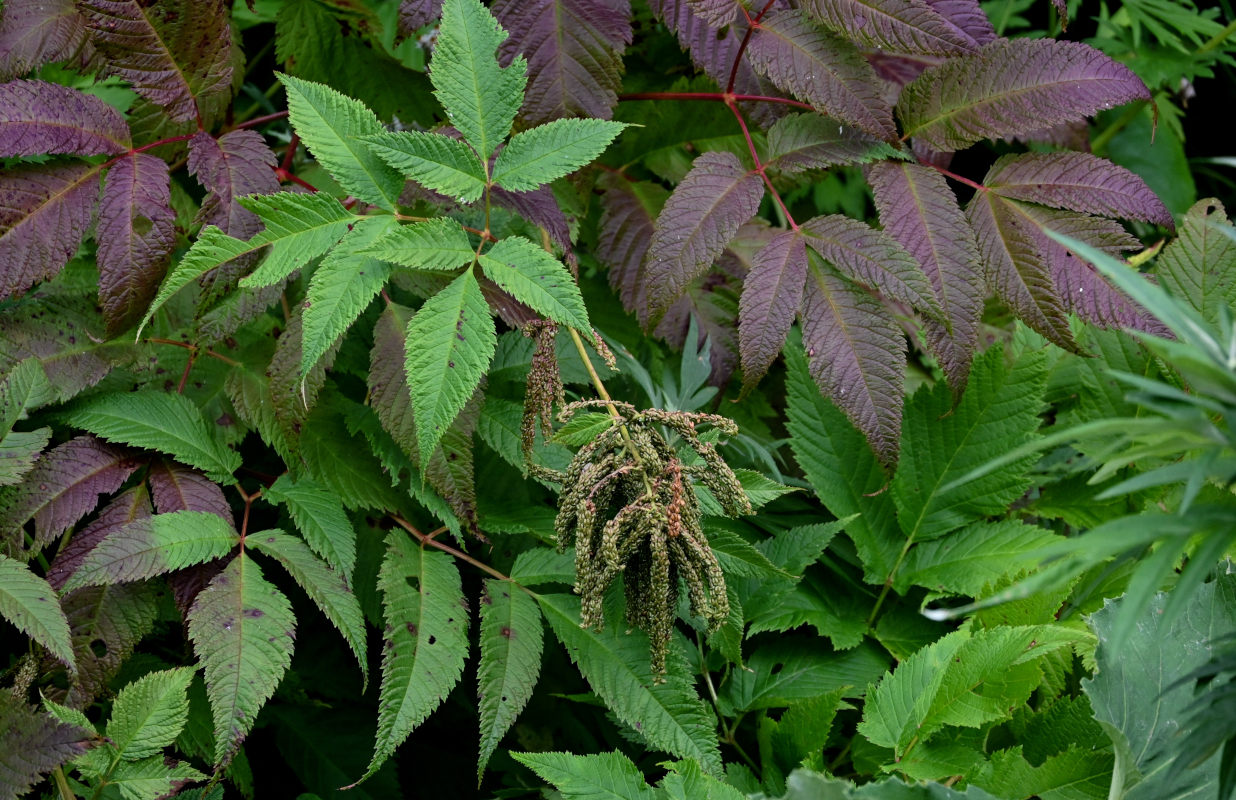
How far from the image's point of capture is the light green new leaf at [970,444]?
1539 mm

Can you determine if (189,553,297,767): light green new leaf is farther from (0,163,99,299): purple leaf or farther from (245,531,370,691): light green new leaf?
(0,163,99,299): purple leaf

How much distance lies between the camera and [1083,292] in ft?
4.44

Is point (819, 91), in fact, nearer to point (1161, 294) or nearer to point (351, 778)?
point (1161, 294)

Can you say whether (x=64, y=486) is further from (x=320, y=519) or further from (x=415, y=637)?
(x=415, y=637)

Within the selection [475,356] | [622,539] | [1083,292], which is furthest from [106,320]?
[1083,292]

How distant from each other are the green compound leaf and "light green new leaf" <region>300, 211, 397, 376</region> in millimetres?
258

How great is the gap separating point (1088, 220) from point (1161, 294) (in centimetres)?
86

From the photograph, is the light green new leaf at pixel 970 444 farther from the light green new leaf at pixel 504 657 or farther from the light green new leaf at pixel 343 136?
the light green new leaf at pixel 343 136

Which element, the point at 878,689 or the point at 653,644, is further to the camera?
the point at 878,689

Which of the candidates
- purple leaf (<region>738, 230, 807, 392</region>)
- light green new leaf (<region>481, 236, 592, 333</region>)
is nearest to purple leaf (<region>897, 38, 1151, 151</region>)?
purple leaf (<region>738, 230, 807, 392</region>)

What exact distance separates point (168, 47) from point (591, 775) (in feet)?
3.70

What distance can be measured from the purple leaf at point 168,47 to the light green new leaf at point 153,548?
579 millimetres

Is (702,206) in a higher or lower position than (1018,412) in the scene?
higher

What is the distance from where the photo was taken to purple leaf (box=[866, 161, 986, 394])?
1359 millimetres
